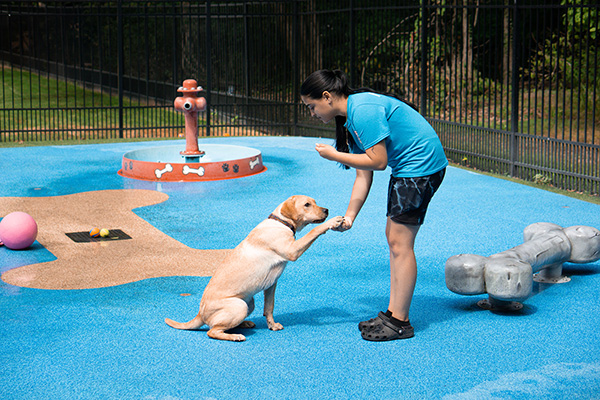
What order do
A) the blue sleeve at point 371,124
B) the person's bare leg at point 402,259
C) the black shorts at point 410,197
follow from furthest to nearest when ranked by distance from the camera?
the person's bare leg at point 402,259
the black shorts at point 410,197
the blue sleeve at point 371,124

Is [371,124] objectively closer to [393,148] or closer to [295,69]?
[393,148]

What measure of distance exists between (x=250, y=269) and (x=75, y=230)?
171 inches

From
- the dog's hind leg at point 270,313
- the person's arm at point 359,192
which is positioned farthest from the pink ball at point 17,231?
the person's arm at point 359,192

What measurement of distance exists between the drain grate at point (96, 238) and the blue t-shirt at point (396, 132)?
4.24 metres

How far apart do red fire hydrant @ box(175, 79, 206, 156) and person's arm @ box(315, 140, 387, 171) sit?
27.8ft

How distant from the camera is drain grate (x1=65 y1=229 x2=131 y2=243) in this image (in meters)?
7.89

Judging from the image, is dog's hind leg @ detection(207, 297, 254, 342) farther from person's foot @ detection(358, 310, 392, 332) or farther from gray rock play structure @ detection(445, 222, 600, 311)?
gray rock play structure @ detection(445, 222, 600, 311)

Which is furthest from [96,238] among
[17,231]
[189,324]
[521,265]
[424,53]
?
[424,53]

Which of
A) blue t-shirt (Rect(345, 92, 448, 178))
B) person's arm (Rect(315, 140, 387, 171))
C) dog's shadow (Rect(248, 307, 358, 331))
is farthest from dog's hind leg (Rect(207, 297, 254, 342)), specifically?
blue t-shirt (Rect(345, 92, 448, 178))

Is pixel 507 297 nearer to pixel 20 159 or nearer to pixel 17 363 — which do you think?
pixel 17 363

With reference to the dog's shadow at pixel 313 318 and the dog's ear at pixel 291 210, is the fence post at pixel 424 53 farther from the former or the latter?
the dog's ear at pixel 291 210

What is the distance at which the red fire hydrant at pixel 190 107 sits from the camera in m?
12.6

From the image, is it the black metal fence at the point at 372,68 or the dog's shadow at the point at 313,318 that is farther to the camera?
the black metal fence at the point at 372,68

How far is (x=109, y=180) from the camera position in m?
11.8
